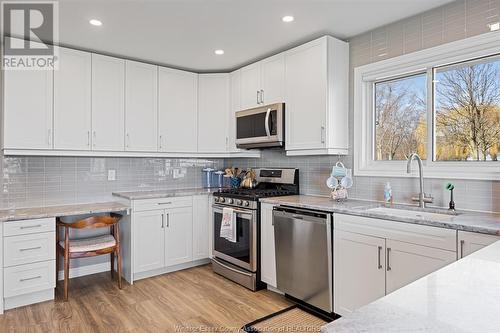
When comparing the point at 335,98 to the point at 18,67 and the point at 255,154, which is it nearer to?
the point at 255,154

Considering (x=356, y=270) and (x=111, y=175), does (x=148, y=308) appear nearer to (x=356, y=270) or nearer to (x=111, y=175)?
(x=111, y=175)

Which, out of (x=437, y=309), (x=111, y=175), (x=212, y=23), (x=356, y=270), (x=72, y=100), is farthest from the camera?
(x=111, y=175)

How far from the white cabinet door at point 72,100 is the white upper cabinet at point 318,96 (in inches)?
81.9

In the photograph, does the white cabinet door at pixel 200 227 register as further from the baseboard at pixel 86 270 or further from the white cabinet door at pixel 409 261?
the white cabinet door at pixel 409 261

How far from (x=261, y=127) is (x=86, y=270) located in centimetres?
252

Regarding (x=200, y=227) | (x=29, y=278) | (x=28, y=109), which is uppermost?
(x=28, y=109)

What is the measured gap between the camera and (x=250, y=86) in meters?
3.81

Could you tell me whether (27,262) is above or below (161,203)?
below

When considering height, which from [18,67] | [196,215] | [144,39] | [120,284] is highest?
[144,39]

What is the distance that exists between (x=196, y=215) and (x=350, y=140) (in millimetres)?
1942

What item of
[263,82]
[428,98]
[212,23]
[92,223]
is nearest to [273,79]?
[263,82]

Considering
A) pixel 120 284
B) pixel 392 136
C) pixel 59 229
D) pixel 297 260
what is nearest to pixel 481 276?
pixel 297 260

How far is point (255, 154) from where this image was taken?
4.10 meters

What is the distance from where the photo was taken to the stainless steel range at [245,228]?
3.24 meters
